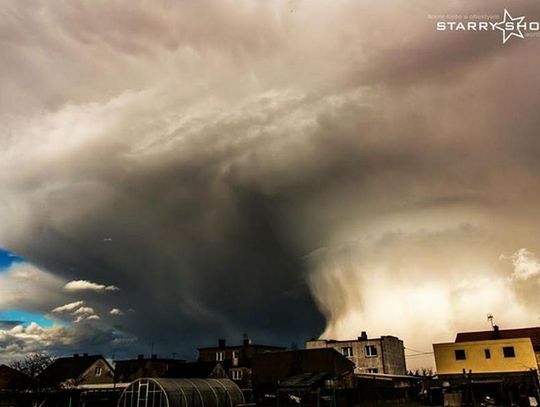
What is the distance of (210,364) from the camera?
83.6 meters

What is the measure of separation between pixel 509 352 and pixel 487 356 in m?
2.79

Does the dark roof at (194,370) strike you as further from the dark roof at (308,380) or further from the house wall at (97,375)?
the dark roof at (308,380)

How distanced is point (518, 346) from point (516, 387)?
928 centimetres

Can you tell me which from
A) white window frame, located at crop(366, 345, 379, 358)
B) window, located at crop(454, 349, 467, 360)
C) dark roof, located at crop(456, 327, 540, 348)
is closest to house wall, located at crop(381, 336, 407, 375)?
white window frame, located at crop(366, 345, 379, 358)

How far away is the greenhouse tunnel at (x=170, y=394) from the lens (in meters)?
49.1

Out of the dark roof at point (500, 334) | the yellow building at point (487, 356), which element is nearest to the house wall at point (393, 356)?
the dark roof at point (500, 334)

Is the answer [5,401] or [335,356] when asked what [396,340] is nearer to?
[335,356]

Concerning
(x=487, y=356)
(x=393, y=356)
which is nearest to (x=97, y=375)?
(x=393, y=356)

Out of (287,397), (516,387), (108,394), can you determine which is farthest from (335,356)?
(108,394)

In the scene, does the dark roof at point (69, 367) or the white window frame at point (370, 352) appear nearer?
the white window frame at point (370, 352)

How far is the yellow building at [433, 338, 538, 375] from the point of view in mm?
63650

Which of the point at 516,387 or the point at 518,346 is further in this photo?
the point at 518,346

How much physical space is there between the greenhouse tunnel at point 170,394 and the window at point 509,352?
123ft

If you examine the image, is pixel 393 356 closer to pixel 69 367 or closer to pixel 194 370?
pixel 194 370
